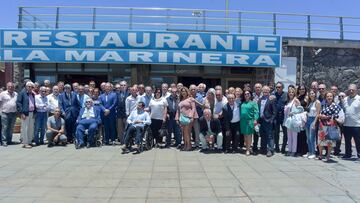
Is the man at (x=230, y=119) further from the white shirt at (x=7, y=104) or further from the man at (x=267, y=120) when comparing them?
the white shirt at (x=7, y=104)

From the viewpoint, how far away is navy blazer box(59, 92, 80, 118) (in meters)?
11.3

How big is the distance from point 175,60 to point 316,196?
968cm

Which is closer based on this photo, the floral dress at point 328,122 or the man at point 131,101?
the floral dress at point 328,122

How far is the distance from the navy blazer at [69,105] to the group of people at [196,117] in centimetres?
3

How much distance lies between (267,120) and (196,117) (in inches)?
72.6

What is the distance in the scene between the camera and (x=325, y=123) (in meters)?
9.08

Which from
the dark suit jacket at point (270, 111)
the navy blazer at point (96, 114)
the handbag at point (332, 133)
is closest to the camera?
the handbag at point (332, 133)

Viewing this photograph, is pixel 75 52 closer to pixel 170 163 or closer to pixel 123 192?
pixel 170 163

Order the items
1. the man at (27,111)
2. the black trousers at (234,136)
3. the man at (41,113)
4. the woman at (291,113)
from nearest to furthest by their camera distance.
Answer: the woman at (291,113)
the black trousers at (234,136)
the man at (27,111)
the man at (41,113)

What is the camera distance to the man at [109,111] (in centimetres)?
1121

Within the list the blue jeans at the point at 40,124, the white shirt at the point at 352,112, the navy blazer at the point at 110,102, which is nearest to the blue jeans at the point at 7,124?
the blue jeans at the point at 40,124

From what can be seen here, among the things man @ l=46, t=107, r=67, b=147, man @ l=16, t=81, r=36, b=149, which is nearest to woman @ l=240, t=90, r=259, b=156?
man @ l=46, t=107, r=67, b=147

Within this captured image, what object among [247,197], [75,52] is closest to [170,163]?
[247,197]

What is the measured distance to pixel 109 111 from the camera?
11.1 m
